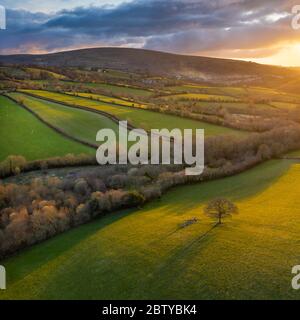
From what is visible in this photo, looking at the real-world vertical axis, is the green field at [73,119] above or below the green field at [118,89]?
below

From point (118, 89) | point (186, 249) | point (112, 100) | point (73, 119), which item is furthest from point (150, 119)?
point (186, 249)

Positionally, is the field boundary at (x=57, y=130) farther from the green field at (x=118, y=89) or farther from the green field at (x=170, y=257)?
the green field at (x=118, y=89)

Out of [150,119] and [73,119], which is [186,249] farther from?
[73,119]

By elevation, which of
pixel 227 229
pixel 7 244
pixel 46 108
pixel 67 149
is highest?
pixel 46 108

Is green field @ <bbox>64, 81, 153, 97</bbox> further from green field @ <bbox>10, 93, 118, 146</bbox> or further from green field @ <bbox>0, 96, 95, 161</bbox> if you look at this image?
green field @ <bbox>0, 96, 95, 161</bbox>

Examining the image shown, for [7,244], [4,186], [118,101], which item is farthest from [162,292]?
[118,101]

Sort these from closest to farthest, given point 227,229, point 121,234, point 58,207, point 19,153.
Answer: point 227,229 < point 121,234 < point 58,207 < point 19,153

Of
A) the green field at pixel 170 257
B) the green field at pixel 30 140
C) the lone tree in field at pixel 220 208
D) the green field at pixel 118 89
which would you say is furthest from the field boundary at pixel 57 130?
the lone tree in field at pixel 220 208

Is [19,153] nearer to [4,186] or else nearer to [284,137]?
[4,186]
